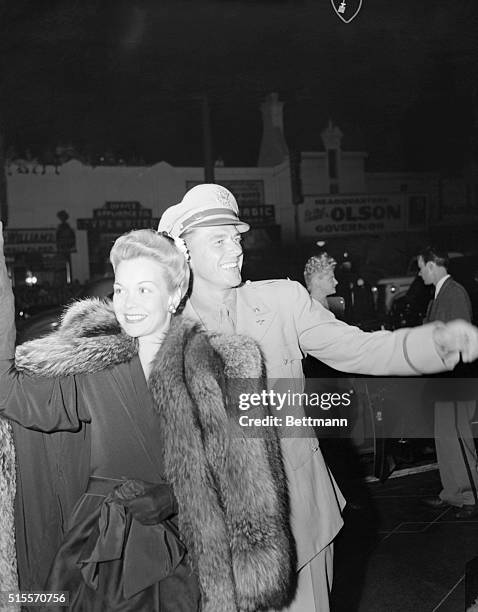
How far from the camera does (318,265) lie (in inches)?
71.5

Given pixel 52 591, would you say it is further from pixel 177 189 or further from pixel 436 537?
pixel 436 537

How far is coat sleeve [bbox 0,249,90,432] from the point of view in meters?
1.36

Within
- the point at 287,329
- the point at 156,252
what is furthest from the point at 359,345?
the point at 156,252

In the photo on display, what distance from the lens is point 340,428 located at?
1.99 m

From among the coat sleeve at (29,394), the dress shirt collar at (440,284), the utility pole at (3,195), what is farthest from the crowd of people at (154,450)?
the utility pole at (3,195)

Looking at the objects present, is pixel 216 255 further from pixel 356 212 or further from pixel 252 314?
pixel 356 212

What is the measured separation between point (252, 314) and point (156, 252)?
13.4 inches

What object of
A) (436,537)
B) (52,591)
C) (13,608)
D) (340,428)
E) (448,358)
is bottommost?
(436,537)

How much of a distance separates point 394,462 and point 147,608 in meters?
1.24

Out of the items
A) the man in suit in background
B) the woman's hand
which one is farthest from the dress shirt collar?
the woman's hand

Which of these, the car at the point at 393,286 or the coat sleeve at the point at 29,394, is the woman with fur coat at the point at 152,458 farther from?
the car at the point at 393,286

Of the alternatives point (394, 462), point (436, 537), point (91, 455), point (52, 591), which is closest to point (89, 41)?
point (91, 455)

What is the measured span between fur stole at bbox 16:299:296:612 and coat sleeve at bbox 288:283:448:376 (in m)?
0.20

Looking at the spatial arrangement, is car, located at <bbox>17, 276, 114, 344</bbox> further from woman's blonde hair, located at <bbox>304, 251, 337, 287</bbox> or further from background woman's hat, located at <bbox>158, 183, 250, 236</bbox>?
woman's blonde hair, located at <bbox>304, 251, 337, 287</bbox>
